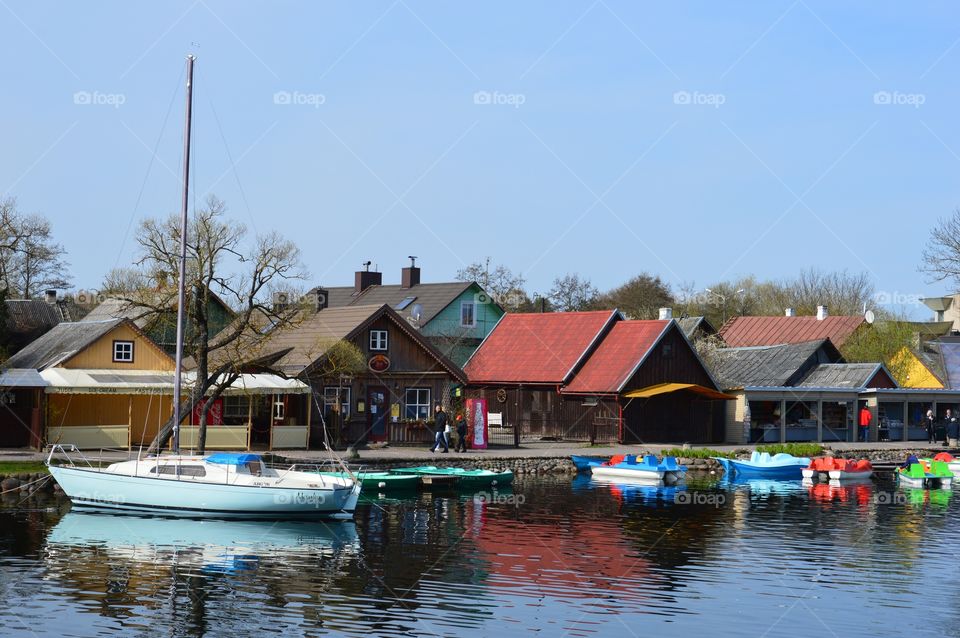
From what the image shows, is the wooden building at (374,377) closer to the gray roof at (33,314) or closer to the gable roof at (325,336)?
the gable roof at (325,336)

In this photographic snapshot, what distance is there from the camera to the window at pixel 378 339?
50.9 m

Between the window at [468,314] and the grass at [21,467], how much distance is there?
4220cm

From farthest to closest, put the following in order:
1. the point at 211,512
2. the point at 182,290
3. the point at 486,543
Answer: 1. the point at 182,290
2. the point at 211,512
3. the point at 486,543

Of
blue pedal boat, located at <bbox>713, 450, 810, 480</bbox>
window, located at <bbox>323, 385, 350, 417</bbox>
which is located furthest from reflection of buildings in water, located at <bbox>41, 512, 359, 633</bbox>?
blue pedal boat, located at <bbox>713, 450, 810, 480</bbox>

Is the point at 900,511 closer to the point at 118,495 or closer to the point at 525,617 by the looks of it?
the point at 525,617

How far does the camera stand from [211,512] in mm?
33062

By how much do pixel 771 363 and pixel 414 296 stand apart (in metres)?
24.6

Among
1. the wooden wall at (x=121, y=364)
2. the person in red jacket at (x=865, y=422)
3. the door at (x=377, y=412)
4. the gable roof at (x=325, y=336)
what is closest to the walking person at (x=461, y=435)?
the gable roof at (x=325, y=336)

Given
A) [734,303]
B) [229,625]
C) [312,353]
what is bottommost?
[229,625]

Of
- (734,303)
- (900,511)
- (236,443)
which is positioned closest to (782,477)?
(900,511)

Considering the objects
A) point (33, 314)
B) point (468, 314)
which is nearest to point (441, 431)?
point (468, 314)

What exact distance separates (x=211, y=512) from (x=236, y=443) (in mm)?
13130


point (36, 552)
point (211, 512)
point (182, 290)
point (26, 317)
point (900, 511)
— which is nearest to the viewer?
point (36, 552)

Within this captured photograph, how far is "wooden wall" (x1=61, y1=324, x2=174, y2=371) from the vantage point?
1805 inches
